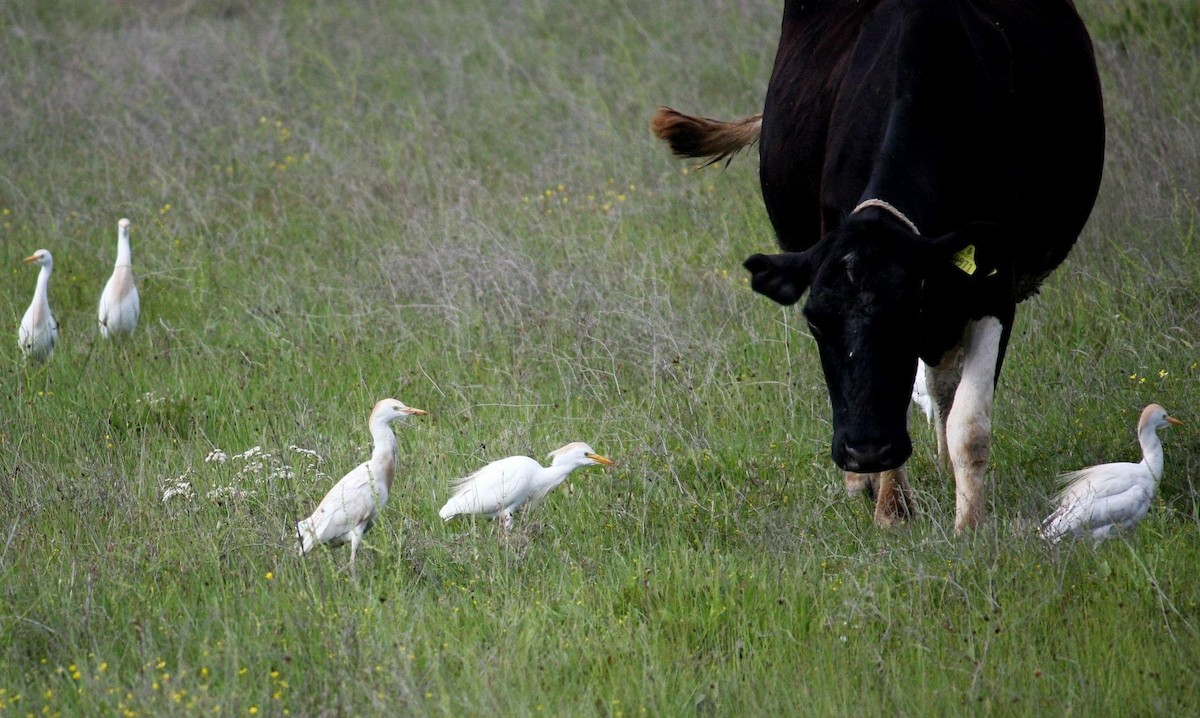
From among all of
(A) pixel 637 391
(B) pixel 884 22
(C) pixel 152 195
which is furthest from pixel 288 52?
(B) pixel 884 22

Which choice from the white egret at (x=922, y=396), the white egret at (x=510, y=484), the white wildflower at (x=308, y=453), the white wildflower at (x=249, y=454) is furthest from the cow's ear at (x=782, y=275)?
the white wildflower at (x=249, y=454)

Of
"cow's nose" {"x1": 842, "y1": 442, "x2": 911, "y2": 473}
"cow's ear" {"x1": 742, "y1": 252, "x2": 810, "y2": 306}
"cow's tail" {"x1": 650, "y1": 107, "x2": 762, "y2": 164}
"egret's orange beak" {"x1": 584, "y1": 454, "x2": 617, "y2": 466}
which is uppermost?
"cow's ear" {"x1": 742, "y1": 252, "x2": 810, "y2": 306}

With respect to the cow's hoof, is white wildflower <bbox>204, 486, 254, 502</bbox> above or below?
above

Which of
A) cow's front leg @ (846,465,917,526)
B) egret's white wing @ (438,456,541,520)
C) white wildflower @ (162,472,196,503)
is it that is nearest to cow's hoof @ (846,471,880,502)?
cow's front leg @ (846,465,917,526)

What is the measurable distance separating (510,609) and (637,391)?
2184mm

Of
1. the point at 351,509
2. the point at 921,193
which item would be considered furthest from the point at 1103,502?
the point at 351,509

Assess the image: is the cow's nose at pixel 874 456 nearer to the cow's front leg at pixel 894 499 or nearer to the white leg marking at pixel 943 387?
the cow's front leg at pixel 894 499

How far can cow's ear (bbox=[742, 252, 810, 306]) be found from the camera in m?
4.35

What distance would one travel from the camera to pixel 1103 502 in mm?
4461

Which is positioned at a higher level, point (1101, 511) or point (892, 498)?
point (1101, 511)

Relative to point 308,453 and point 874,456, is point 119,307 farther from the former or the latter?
point 874,456

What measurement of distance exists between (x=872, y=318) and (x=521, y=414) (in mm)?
2312

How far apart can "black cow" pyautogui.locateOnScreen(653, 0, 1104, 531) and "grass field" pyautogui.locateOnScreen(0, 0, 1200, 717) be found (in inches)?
18.7

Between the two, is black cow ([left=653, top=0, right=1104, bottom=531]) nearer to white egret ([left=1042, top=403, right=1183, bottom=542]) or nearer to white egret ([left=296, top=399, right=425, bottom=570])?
white egret ([left=1042, top=403, right=1183, bottom=542])
